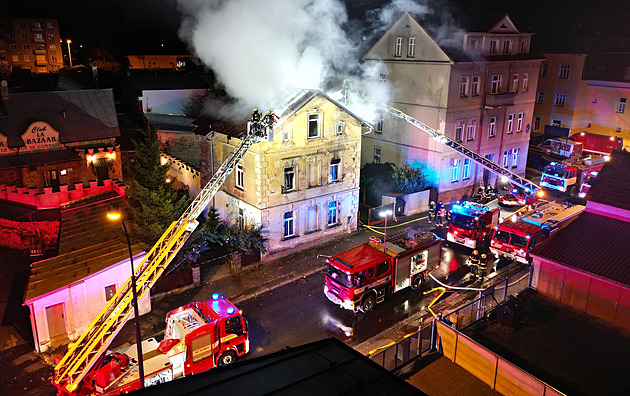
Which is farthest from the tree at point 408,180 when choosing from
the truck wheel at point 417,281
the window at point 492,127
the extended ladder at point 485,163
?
the truck wheel at point 417,281

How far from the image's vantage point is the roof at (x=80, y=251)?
19078 millimetres

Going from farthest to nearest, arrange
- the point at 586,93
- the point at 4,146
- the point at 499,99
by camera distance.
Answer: the point at 586,93
the point at 499,99
the point at 4,146

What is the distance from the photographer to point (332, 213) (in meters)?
28.7

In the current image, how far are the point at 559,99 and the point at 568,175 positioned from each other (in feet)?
60.0

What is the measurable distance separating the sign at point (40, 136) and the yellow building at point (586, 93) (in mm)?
47935

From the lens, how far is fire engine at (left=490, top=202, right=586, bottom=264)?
25125 millimetres

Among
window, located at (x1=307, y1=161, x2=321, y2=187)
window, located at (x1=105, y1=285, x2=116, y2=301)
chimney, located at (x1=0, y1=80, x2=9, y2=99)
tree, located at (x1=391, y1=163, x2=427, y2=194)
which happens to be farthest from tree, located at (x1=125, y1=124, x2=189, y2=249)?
tree, located at (x1=391, y1=163, x2=427, y2=194)

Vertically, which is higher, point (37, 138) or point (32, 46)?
point (32, 46)

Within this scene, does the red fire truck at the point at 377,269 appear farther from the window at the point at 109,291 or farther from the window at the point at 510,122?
the window at the point at 510,122

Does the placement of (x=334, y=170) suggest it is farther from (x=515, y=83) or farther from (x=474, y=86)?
(x=515, y=83)

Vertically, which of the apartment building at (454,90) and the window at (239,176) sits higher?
the apartment building at (454,90)

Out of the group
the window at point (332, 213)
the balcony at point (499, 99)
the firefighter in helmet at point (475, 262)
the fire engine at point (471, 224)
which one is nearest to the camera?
the firefighter in helmet at point (475, 262)

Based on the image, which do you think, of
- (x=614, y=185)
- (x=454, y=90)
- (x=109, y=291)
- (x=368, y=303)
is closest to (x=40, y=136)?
(x=109, y=291)

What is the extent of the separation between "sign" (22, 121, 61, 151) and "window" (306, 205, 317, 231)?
18010 mm
